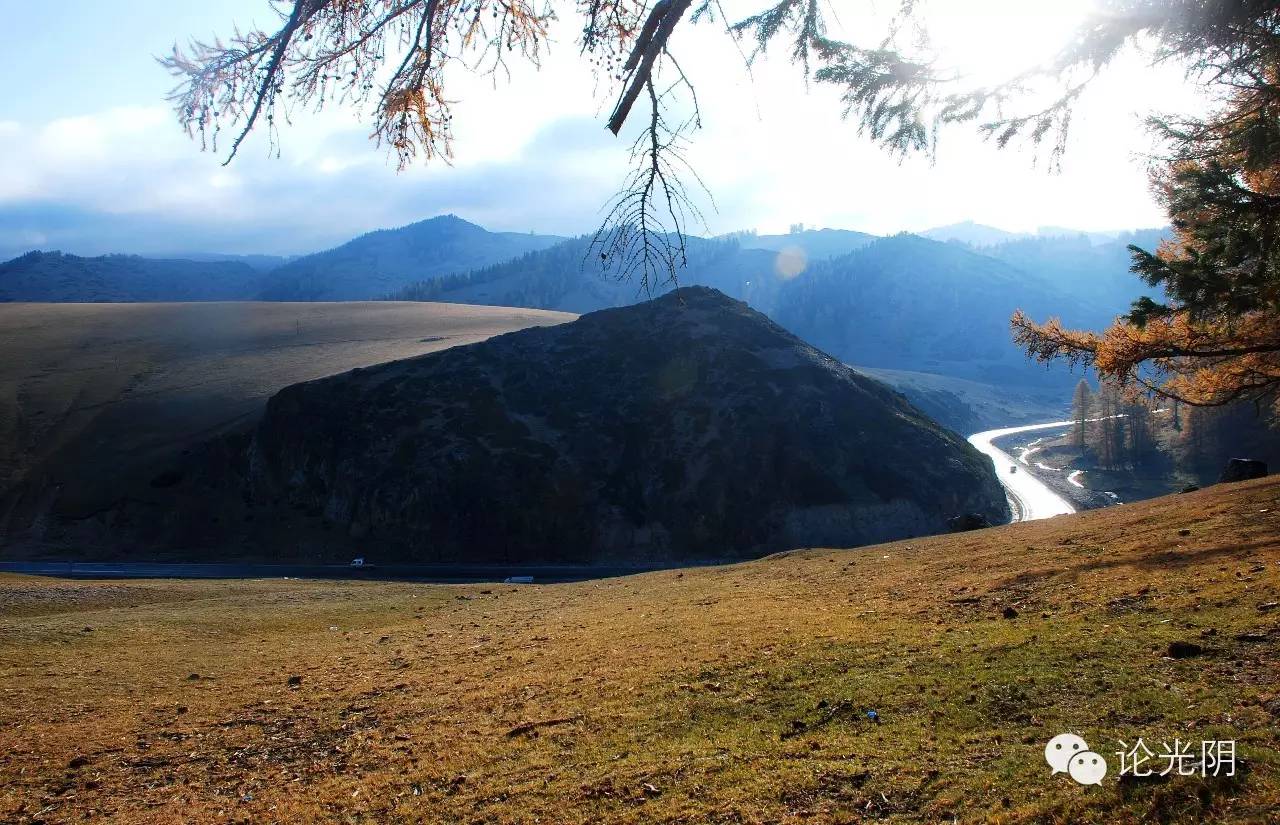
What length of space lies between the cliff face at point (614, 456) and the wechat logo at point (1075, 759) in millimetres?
71992

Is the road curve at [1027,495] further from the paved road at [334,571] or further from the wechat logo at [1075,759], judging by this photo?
the wechat logo at [1075,759]

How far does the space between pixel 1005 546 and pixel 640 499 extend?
62.1 m

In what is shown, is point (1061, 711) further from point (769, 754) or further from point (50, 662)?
point (50, 662)

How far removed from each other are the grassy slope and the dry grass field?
78489 mm

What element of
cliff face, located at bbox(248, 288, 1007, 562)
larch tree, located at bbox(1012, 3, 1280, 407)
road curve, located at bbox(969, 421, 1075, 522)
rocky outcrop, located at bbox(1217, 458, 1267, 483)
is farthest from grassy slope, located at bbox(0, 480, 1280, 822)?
road curve, located at bbox(969, 421, 1075, 522)

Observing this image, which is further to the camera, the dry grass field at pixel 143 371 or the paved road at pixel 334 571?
the dry grass field at pixel 143 371

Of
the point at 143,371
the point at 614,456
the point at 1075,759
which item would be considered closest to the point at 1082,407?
the point at 614,456

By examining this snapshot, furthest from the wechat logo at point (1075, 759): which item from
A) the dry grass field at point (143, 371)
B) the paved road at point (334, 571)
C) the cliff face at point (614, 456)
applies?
the dry grass field at point (143, 371)

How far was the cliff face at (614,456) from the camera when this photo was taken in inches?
3159

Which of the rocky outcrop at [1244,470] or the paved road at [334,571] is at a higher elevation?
the rocky outcrop at [1244,470]

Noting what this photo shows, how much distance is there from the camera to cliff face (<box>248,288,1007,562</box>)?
263 feet

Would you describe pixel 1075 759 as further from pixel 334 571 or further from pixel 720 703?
pixel 334 571

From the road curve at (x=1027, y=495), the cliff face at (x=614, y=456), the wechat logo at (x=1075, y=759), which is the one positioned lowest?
the road curve at (x=1027, y=495)

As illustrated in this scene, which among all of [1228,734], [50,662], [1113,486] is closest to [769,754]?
[1228,734]
